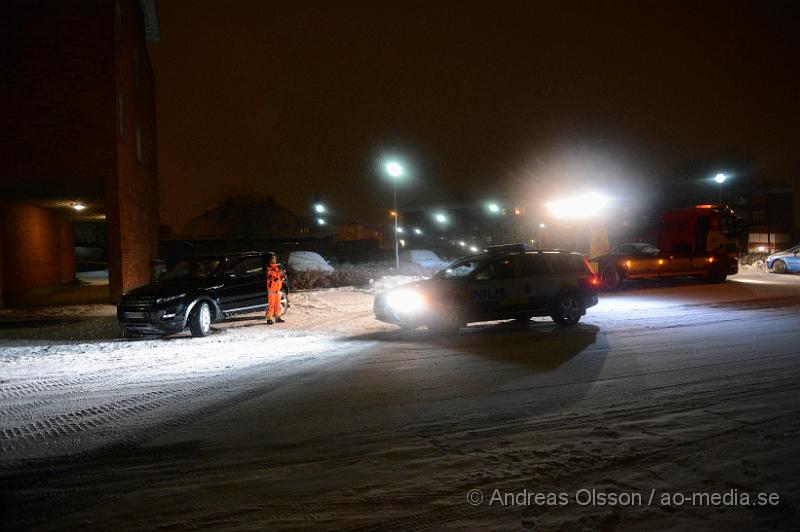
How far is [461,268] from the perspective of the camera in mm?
11625

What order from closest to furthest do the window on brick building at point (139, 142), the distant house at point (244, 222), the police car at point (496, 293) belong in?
the police car at point (496, 293), the window on brick building at point (139, 142), the distant house at point (244, 222)

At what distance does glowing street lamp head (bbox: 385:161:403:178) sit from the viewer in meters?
19.6

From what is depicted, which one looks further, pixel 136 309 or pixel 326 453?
pixel 136 309

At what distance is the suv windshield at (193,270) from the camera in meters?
12.2

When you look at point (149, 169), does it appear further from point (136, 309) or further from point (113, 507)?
point (113, 507)

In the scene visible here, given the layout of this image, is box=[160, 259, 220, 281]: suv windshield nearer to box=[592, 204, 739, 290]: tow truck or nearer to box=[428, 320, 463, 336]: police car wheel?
box=[428, 320, 463, 336]: police car wheel

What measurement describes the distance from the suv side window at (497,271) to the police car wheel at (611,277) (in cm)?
1085

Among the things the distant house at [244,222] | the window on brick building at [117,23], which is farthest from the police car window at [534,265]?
the distant house at [244,222]

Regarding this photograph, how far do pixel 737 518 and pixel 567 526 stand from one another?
113cm

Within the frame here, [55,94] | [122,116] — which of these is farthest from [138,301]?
[122,116]

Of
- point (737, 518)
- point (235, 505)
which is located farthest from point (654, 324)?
point (235, 505)

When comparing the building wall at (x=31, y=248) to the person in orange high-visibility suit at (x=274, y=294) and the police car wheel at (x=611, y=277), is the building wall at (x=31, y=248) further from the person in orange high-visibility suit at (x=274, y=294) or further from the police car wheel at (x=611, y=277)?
the police car wheel at (x=611, y=277)

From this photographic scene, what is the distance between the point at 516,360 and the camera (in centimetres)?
823

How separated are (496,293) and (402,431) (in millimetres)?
5985
